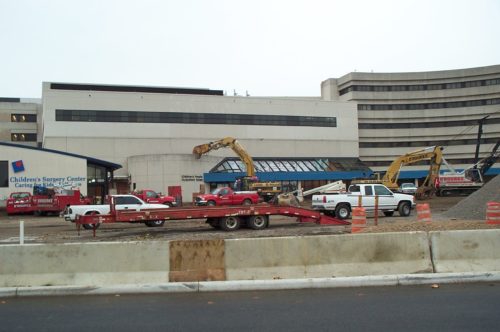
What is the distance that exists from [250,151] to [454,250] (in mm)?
55021

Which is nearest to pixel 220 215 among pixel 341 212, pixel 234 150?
pixel 341 212

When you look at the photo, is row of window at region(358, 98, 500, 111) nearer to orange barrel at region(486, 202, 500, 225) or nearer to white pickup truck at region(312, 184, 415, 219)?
white pickup truck at region(312, 184, 415, 219)

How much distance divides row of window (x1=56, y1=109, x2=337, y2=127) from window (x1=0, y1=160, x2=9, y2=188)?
1851 centimetres

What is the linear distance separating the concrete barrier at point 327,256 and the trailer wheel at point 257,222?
10.7 meters

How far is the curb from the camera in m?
8.24

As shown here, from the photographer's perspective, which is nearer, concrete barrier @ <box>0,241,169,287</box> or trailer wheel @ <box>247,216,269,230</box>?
concrete barrier @ <box>0,241,169,287</box>

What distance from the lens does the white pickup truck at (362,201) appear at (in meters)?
23.5

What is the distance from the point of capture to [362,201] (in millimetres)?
23859

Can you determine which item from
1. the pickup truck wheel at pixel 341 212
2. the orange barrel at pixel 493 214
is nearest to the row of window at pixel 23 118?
the pickup truck wheel at pixel 341 212

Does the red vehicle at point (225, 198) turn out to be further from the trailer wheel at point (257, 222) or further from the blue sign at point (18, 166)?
the blue sign at point (18, 166)

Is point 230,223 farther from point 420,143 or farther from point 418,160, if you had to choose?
point 420,143

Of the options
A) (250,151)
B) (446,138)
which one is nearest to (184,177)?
(250,151)

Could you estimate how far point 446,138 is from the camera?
8400 cm

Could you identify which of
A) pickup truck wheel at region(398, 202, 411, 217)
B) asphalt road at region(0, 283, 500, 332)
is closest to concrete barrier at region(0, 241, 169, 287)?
asphalt road at region(0, 283, 500, 332)
